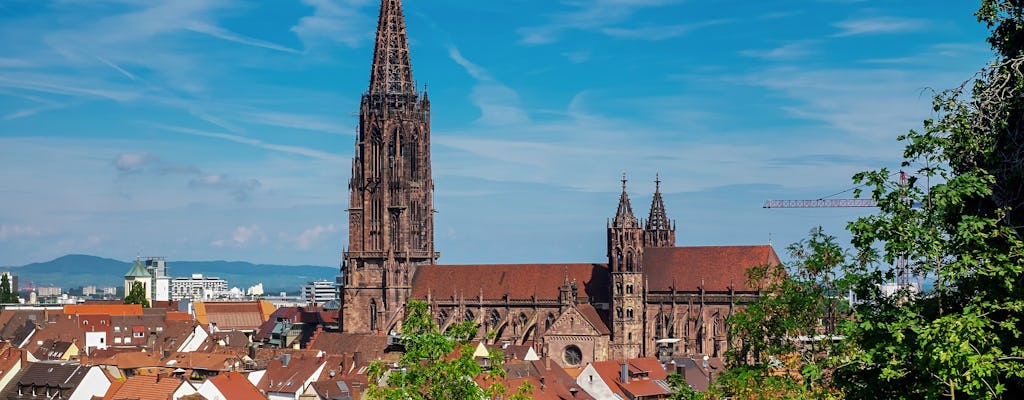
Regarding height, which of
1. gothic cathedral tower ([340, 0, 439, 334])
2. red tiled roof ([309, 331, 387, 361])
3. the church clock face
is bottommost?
the church clock face

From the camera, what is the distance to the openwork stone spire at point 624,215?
113 meters

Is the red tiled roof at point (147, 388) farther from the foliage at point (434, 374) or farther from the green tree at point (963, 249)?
the green tree at point (963, 249)

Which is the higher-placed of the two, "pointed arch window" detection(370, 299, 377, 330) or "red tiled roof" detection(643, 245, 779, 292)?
"red tiled roof" detection(643, 245, 779, 292)

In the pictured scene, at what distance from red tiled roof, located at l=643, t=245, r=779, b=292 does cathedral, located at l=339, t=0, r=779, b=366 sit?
10 centimetres

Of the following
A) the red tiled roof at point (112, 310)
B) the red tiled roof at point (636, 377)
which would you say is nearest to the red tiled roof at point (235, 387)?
the red tiled roof at point (636, 377)

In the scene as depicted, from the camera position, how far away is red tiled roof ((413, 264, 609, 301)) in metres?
120

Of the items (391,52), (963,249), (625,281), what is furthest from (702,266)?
(963,249)

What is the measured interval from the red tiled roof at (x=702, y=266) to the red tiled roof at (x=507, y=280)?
15.0ft

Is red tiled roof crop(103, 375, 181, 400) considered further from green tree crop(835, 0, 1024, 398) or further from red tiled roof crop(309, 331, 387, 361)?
green tree crop(835, 0, 1024, 398)

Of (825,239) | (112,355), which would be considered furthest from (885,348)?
(112,355)

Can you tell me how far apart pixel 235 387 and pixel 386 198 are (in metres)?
43.0

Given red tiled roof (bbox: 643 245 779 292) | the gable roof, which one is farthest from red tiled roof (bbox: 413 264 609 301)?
the gable roof

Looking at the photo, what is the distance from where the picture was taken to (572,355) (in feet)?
373

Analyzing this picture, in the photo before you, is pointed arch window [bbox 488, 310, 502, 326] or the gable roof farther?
pointed arch window [bbox 488, 310, 502, 326]
